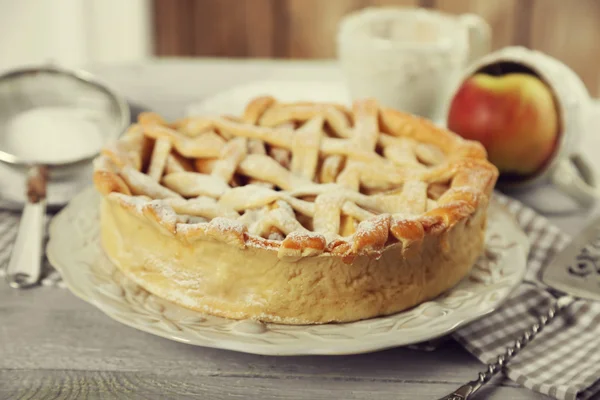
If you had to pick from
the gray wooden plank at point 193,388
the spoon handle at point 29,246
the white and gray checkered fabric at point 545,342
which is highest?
the spoon handle at point 29,246

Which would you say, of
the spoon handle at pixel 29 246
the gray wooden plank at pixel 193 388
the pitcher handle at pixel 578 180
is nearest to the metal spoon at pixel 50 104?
the spoon handle at pixel 29 246

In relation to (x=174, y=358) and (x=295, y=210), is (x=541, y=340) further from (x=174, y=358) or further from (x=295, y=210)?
(x=174, y=358)

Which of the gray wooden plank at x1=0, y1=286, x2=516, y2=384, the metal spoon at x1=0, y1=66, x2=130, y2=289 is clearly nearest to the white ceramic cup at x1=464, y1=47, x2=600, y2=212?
the gray wooden plank at x1=0, y1=286, x2=516, y2=384

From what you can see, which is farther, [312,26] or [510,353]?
[312,26]

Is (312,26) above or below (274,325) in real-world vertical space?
above

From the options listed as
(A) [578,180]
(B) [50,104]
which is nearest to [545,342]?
(A) [578,180]

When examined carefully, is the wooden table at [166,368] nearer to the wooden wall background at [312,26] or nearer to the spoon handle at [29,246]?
the spoon handle at [29,246]
